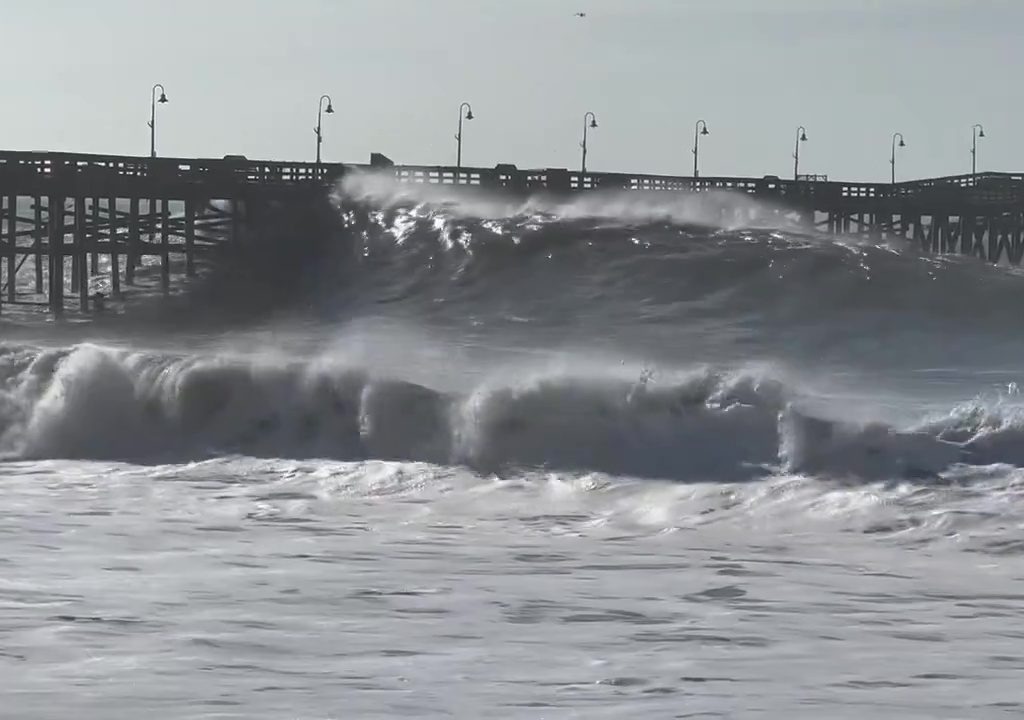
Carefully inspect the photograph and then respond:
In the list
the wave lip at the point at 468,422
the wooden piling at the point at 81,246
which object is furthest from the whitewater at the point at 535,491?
the wooden piling at the point at 81,246

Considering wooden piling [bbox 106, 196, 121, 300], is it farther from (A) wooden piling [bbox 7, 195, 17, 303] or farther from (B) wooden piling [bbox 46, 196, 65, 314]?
(A) wooden piling [bbox 7, 195, 17, 303]

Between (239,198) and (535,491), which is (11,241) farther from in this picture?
(535,491)

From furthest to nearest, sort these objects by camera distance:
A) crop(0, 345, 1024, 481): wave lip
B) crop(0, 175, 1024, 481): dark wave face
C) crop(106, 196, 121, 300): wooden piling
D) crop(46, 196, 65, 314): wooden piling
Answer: crop(106, 196, 121, 300): wooden piling < crop(46, 196, 65, 314): wooden piling < crop(0, 175, 1024, 481): dark wave face < crop(0, 345, 1024, 481): wave lip

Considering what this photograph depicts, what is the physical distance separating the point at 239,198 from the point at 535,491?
2917 centimetres

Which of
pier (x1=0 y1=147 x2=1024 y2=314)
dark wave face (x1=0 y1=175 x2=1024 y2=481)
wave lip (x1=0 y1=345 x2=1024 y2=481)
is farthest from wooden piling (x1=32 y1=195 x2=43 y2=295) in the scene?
wave lip (x1=0 y1=345 x2=1024 y2=481)

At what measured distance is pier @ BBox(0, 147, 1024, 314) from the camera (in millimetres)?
50281

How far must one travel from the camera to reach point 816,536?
2378 cm

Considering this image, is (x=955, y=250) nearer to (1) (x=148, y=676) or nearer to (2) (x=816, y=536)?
(2) (x=816, y=536)

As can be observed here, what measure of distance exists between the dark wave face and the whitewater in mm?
108

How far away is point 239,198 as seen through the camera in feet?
181

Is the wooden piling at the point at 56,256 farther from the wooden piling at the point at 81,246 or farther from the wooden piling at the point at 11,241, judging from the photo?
the wooden piling at the point at 11,241

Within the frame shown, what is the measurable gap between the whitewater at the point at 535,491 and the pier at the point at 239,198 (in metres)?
2.05

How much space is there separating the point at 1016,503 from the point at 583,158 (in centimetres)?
5103

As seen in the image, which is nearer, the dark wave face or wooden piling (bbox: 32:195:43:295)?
the dark wave face
